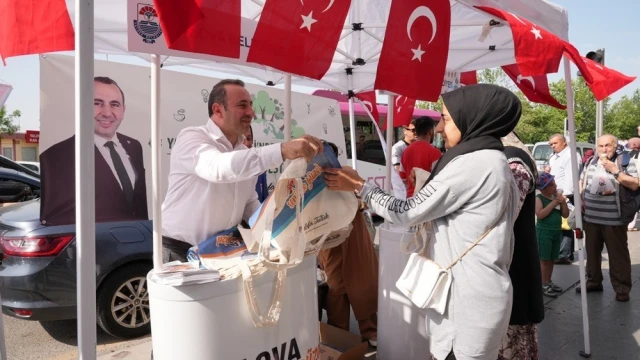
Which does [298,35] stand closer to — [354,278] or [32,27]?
[32,27]

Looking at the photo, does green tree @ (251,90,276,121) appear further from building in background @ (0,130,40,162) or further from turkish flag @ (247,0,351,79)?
building in background @ (0,130,40,162)

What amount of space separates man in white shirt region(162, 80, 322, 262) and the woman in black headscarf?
1.92 ft

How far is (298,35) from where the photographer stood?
2.21 m

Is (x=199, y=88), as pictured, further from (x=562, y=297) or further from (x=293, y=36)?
(x=562, y=297)

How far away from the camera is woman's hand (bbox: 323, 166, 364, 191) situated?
2041mm

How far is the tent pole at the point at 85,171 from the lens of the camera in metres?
1.44

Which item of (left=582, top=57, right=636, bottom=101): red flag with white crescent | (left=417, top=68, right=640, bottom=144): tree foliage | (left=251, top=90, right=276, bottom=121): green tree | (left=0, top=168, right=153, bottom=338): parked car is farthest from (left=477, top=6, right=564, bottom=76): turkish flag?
(left=417, top=68, right=640, bottom=144): tree foliage

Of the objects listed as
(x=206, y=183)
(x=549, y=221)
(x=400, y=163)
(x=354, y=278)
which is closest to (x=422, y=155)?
(x=549, y=221)

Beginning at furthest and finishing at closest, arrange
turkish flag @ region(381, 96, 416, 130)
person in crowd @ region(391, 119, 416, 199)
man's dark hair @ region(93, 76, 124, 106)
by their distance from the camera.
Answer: turkish flag @ region(381, 96, 416, 130) < person in crowd @ region(391, 119, 416, 199) < man's dark hair @ region(93, 76, 124, 106)

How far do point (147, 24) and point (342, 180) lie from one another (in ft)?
3.66

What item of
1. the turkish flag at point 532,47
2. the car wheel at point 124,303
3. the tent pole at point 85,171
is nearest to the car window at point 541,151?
the turkish flag at point 532,47

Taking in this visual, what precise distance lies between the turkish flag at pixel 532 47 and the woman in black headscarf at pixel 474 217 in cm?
157

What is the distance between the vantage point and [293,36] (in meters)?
2.19

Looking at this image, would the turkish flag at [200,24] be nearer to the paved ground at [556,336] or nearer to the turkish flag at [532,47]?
the turkish flag at [532,47]
